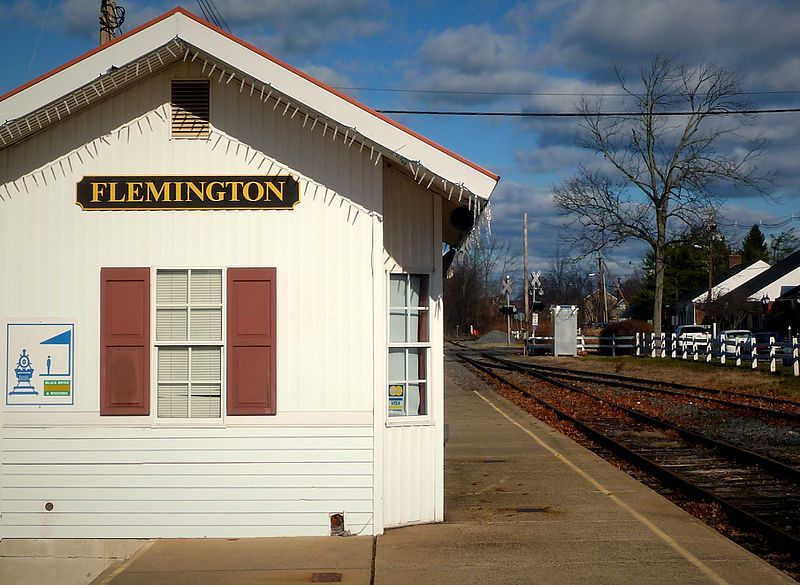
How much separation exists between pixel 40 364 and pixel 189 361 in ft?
→ 4.25

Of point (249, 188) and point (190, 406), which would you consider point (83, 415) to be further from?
point (249, 188)

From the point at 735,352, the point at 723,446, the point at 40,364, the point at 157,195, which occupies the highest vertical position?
the point at 157,195

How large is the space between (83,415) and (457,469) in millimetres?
6130

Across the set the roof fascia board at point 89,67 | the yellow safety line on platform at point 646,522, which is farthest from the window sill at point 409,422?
the roof fascia board at point 89,67

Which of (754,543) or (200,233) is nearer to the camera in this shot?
(200,233)

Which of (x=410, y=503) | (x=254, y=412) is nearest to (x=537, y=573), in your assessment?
(x=410, y=503)

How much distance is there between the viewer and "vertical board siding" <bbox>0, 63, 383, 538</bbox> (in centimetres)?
811

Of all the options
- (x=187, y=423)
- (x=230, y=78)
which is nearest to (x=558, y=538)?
(x=187, y=423)

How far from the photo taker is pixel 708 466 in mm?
13625

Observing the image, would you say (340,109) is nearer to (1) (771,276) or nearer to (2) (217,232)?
(2) (217,232)

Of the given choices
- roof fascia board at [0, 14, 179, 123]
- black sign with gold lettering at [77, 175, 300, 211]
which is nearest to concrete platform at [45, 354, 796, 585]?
black sign with gold lettering at [77, 175, 300, 211]

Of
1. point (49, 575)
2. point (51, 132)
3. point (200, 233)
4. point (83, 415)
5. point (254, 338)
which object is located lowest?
point (49, 575)

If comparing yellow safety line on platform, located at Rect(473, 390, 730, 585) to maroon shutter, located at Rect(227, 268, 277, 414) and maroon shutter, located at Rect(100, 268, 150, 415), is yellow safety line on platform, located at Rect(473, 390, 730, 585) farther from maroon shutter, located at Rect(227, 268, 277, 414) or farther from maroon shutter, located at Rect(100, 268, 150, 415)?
maroon shutter, located at Rect(100, 268, 150, 415)

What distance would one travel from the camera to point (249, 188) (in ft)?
27.1
